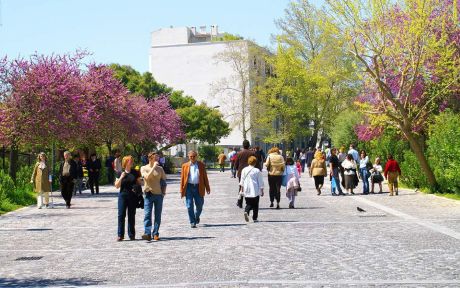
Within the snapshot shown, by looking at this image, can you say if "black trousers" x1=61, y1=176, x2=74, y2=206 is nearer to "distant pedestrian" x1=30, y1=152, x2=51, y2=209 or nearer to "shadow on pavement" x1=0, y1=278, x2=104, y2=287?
"distant pedestrian" x1=30, y1=152, x2=51, y2=209

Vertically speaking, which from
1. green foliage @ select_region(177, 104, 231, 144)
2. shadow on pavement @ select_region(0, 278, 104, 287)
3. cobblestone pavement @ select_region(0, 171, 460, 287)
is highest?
green foliage @ select_region(177, 104, 231, 144)

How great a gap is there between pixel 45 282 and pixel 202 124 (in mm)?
74593

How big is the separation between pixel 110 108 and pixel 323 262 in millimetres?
32078

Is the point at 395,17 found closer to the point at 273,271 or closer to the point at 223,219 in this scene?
the point at 223,219

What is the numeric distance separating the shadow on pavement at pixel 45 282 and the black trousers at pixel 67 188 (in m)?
15.4

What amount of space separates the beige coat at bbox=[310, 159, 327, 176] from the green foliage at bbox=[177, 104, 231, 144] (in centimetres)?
5405

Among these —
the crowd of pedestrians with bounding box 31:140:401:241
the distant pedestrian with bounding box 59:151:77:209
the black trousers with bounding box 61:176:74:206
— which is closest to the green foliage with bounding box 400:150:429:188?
the crowd of pedestrians with bounding box 31:140:401:241

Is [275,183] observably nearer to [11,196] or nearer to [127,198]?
[127,198]

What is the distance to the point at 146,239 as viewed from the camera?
A: 15.9 metres

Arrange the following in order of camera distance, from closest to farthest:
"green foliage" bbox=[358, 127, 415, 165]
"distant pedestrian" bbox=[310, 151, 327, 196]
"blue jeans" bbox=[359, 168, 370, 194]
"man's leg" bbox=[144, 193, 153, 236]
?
"man's leg" bbox=[144, 193, 153, 236]
"distant pedestrian" bbox=[310, 151, 327, 196]
"blue jeans" bbox=[359, 168, 370, 194]
"green foliage" bbox=[358, 127, 415, 165]

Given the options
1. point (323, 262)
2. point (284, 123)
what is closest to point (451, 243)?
point (323, 262)

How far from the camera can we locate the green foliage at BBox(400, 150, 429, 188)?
106ft

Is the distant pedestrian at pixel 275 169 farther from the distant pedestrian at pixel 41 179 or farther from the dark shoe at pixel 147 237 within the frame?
the dark shoe at pixel 147 237

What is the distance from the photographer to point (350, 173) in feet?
103
